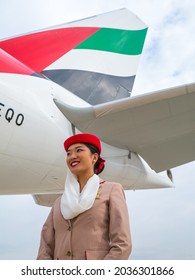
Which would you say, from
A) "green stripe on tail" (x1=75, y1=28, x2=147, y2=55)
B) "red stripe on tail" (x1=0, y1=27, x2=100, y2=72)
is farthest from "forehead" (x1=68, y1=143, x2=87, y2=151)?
"green stripe on tail" (x1=75, y1=28, x2=147, y2=55)

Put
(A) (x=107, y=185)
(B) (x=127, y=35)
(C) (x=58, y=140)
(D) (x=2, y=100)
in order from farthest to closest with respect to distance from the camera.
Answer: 1. (B) (x=127, y=35)
2. (C) (x=58, y=140)
3. (D) (x=2, y=100)
4. (A) (x=107, y=185)

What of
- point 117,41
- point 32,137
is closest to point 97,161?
point 32,137

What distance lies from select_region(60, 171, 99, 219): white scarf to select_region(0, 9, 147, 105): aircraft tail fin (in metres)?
5.20

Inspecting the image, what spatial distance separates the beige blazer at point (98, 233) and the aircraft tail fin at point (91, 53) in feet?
17.2

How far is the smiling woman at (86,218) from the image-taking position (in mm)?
1648

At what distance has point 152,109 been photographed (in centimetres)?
482

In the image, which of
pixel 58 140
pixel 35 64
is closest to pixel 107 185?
pixel 58 140

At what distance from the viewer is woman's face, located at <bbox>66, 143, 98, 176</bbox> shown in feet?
5.94

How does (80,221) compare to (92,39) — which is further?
(92,39)

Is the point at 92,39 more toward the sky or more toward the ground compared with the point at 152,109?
more toward the sky

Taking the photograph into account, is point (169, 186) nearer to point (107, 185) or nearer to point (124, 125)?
point (124, 125)

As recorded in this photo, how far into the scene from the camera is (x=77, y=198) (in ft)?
5.63
